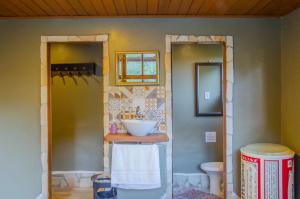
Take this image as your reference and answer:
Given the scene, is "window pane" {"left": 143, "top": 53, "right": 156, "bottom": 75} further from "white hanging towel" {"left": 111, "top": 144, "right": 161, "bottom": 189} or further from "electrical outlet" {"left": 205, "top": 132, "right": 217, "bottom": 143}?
"electrical outlet" {"left": 205, "top": 132, "right": 217, "bottom": 143}

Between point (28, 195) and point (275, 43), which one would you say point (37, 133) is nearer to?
point (28, 195)

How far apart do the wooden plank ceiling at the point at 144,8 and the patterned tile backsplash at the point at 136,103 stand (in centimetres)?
80

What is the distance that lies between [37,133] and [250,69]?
2.44 m

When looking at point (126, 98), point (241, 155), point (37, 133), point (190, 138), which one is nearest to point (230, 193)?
point (241, 155)

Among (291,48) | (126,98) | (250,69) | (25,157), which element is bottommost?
(25,157)

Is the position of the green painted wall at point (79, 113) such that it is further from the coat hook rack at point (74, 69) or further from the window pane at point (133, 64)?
the window pane at point (133, 64)

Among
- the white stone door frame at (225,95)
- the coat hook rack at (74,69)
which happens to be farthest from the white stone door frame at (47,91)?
the coat hook rack at (74,69)

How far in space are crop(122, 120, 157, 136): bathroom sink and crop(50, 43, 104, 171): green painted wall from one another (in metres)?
1.41

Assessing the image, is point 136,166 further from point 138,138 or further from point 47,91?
point 47,91

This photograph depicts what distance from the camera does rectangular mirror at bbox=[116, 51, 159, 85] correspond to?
3186 mm

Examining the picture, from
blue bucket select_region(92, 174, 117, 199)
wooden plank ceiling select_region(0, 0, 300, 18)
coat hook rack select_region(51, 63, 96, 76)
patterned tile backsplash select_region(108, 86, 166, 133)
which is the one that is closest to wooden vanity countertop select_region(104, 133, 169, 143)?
patterned tile backsplash select_region(108, 86, 166, 133)

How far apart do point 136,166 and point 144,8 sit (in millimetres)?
1561

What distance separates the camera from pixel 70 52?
429cm

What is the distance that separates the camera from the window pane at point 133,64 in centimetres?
319
